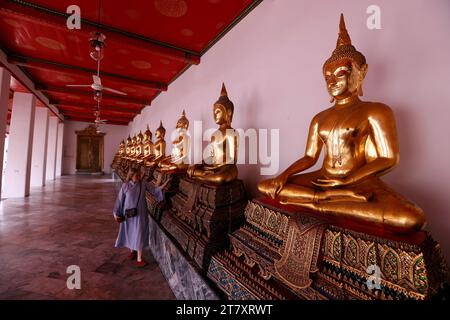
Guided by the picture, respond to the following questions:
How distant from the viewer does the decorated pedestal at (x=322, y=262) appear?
2.69 ft

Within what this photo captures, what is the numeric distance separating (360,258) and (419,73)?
1148 millimetres

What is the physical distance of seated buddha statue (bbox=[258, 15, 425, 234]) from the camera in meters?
0.98

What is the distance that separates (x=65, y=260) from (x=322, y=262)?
264cm

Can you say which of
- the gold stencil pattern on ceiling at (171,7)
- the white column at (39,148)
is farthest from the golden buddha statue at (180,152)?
the white column at (39,148)

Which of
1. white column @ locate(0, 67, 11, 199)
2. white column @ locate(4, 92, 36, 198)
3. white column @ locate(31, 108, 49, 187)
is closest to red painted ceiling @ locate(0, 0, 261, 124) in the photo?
white column @ locate(0, 67, 11, 199)

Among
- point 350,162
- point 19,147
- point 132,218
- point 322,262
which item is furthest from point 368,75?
point 19,147

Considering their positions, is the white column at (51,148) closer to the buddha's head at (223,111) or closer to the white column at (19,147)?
the white column at (19,147)

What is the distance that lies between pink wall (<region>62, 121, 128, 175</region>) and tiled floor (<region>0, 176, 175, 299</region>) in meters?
10.6

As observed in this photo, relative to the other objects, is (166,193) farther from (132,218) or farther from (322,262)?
(322,262)

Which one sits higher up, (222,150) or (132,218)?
(222,150)

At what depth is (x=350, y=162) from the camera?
4.34ft

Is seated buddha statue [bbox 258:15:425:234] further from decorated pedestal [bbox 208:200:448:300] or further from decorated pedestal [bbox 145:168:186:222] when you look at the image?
decorated pedestal [bbox 145:168:186:222]

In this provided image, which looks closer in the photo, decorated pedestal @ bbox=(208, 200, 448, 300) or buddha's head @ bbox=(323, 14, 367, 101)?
decorated pedestal @ bbox=(208, 200, 448, 300)

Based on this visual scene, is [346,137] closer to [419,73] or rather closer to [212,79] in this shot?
[419,73]
